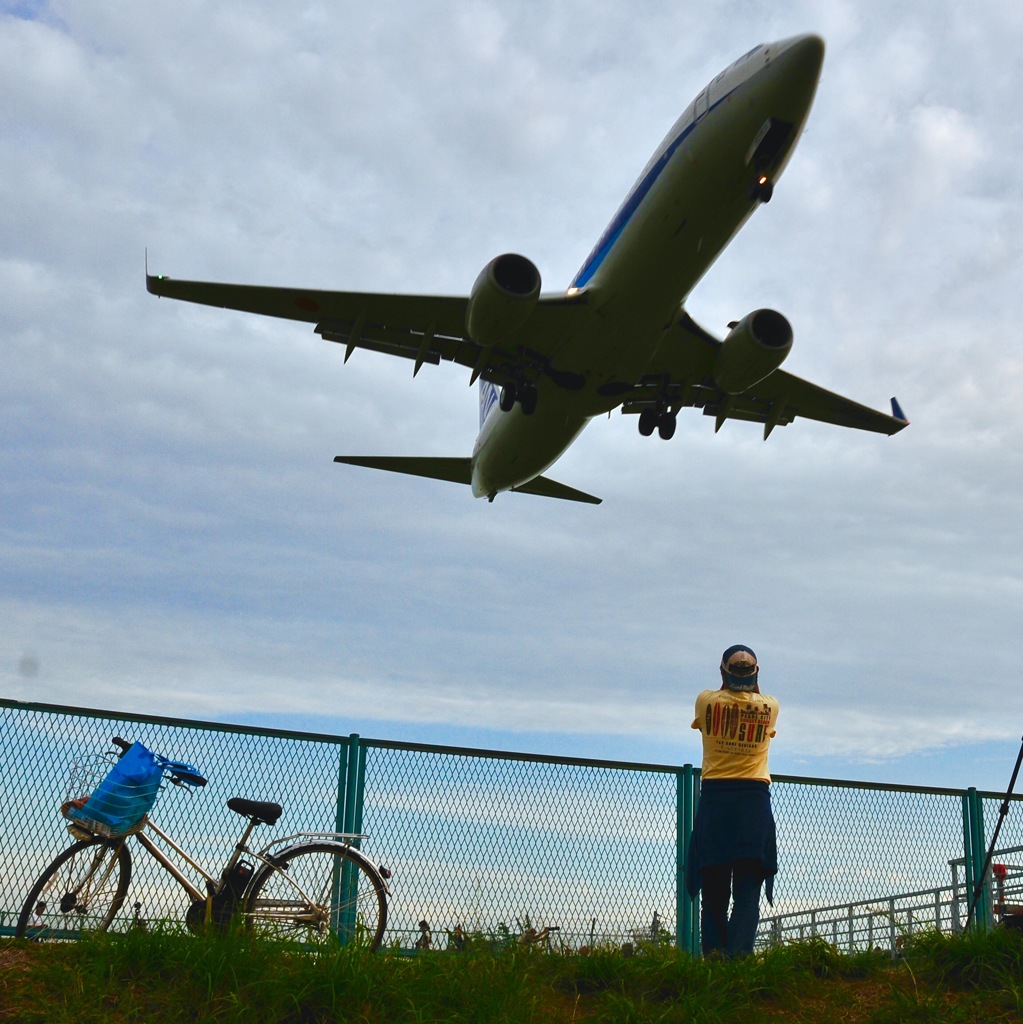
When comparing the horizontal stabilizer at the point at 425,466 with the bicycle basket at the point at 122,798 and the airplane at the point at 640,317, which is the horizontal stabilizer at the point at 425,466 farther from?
the bicycle basket at the point at 122,798

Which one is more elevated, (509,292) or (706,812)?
(509,292)

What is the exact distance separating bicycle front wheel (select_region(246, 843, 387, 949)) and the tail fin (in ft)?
48.7

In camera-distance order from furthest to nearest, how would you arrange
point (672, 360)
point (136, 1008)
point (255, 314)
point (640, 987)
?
point (672, 360) → point (255, 314) → point (640, 987) → point (136, 1008)

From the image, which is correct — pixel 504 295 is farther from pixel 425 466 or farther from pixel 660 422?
pixel 425 466

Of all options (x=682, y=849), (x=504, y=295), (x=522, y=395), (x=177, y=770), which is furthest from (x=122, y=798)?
(x=522, y=395)

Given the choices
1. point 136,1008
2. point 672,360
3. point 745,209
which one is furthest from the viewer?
point 672,360

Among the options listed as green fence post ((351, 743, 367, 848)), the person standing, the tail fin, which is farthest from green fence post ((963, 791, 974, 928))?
the tail fin

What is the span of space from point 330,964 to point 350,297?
1400 cm

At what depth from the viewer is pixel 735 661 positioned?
6605 millimetres

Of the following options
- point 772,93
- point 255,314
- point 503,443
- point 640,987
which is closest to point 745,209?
point 772,93

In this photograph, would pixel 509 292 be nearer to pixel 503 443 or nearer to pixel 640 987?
pixel 503 443

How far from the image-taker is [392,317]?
18.0m

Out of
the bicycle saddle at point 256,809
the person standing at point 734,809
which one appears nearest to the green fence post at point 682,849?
the person standing at point 734,809

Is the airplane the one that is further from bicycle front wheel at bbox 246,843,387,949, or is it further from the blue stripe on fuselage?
bicycle front wheel at bbox 246,843,387,949
